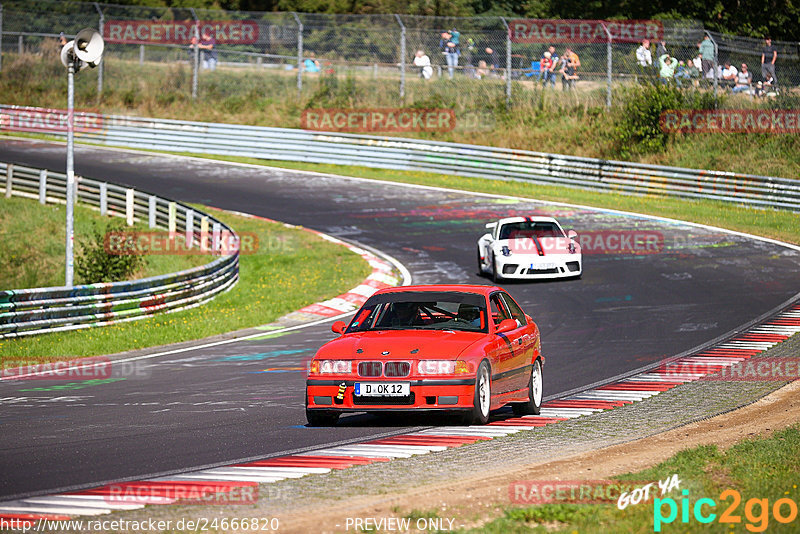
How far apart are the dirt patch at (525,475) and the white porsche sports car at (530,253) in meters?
11.0

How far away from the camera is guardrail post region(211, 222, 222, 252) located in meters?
25.2

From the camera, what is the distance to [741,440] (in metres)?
9.02

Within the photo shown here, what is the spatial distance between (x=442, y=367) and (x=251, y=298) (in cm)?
1300

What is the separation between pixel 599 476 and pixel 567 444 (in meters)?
1.59

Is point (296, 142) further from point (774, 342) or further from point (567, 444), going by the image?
point (567, 444)

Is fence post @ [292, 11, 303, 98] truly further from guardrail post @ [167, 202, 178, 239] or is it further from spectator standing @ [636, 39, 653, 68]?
guardrail post @ [167, 202, 178, 239]

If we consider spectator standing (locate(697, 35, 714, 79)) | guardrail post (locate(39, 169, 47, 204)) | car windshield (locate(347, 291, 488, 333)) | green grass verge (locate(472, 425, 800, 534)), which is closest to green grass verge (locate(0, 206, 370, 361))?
guardrail post (locate(39, 169, 47, 204))

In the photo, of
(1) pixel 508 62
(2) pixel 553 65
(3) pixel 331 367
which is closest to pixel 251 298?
(3) pixel 331 367

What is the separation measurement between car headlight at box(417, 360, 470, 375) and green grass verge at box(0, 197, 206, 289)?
652 inches

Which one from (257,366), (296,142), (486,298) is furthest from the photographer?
(296,142)

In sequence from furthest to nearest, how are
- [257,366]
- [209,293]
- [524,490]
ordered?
[209,293] → [257,366] → [524,490]

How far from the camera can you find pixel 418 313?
1092 centimetres

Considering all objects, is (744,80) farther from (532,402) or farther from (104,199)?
(532,402)

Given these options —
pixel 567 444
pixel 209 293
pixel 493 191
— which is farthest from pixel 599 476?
pixel 493 191
